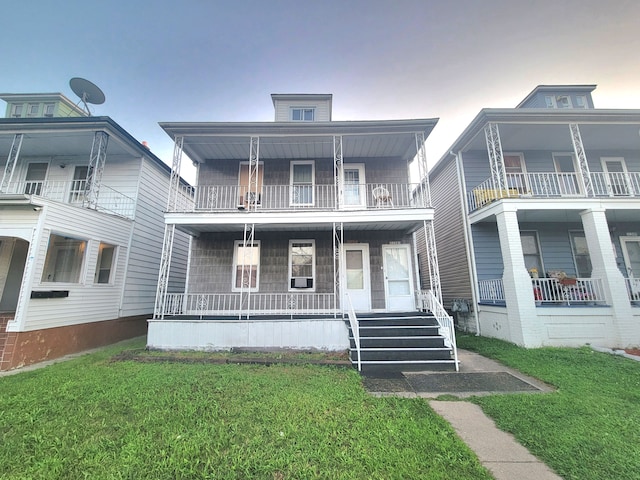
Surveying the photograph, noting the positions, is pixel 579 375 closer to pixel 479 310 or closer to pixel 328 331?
pixel 479 310

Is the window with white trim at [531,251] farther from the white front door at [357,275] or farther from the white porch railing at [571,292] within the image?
Result: the white front door at [357,275]

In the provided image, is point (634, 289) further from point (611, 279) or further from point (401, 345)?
point (401, 345)

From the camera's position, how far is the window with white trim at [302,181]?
9.53 m

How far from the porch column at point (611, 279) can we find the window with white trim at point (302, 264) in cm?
880

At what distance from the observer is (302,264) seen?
912cm

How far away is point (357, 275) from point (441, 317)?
302 cm

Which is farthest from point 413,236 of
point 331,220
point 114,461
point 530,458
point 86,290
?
point 86,290

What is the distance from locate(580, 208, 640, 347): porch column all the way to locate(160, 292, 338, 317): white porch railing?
26.7 feet

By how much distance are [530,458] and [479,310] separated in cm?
737

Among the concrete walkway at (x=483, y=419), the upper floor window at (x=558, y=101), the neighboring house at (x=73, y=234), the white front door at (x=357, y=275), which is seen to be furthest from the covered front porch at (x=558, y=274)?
the neighboring house at (x=73, y=234)

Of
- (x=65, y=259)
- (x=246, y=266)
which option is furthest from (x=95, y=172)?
(x=246, y=266)

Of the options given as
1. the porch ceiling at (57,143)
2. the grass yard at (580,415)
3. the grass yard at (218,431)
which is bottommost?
the grass yard at (580,415)

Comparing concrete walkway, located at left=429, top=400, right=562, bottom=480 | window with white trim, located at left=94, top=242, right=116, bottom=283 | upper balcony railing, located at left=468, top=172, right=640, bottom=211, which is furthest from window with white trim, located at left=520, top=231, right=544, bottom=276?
window with white trim, located at left=94, top=242, right=116, bottom=283

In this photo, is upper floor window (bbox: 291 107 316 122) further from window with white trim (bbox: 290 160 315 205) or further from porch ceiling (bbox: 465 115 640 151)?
porch ceiling (bbox: 465 115 640 151)
